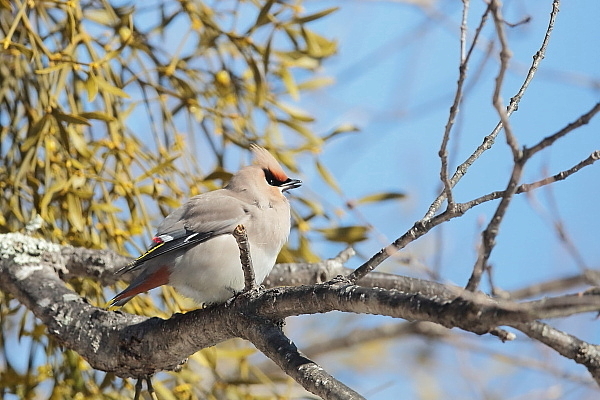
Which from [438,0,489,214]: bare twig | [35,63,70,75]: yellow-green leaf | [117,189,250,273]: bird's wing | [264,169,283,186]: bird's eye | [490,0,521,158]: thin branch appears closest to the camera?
[490,0,521,158]: thin branch

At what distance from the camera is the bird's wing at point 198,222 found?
2422 mm

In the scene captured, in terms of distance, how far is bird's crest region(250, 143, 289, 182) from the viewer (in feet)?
9.00

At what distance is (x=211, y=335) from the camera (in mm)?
2006

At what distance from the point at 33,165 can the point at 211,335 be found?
0.84m

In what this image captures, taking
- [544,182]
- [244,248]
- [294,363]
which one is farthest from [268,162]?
A: [544,182]

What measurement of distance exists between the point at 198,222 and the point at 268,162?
39cm

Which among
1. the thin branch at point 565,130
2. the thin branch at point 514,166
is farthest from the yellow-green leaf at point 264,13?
the thin branch at point 565,130

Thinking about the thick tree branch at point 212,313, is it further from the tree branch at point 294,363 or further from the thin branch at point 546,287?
the thin branch at point 546,287

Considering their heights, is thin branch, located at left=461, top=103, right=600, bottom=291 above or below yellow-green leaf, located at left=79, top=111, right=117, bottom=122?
below

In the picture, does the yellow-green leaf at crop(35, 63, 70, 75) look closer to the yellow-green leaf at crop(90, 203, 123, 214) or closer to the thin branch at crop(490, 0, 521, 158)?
the yellow-green leaf at crop(90, 203, 123, 214)

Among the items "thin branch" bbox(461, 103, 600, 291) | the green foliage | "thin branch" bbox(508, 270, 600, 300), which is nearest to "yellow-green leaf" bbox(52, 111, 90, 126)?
the green foliage

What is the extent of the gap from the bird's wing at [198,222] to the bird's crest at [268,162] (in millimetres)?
200

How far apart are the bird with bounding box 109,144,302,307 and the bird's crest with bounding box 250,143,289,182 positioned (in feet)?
0.22

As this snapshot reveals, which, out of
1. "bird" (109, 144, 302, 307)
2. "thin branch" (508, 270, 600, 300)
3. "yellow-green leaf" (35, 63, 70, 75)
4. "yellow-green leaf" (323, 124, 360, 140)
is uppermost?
"yellow-green leaf" (323, 124, 360, 140)
